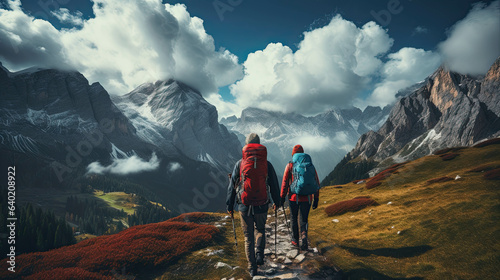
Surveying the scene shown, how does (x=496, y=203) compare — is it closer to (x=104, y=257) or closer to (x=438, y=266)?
(x=438, y=266)

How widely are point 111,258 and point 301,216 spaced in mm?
9506

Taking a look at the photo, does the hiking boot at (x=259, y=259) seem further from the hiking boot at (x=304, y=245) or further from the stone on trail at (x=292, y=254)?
the hiking boot at (x=304, y=245)

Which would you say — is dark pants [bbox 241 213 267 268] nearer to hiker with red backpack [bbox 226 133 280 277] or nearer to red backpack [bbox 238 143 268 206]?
hiker with red backpack [bbox 226 133 280 277]

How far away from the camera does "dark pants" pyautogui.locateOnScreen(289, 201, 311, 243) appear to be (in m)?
10.8

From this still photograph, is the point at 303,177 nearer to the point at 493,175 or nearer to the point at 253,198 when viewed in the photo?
the point at 253,198

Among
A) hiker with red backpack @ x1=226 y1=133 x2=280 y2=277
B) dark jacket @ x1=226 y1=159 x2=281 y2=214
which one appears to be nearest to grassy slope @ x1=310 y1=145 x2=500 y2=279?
hiker with red backpack @ x1=226 y1=133 x2=280 y2=277

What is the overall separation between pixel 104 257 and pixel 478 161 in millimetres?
53929

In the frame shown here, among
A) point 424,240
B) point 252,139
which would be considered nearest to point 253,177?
point 252,139

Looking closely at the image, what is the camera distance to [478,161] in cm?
3653

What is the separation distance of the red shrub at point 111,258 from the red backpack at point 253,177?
5596 mm

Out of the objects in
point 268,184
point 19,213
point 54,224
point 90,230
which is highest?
point 268,184

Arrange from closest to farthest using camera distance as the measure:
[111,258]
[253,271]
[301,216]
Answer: [253,271]
[111,258]
[301,216]

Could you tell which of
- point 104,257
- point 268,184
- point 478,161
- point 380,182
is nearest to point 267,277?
point 268,184

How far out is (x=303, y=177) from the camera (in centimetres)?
1079
